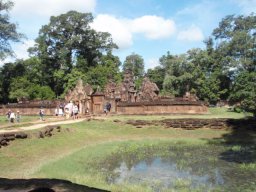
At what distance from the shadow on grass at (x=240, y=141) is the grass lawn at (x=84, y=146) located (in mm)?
72

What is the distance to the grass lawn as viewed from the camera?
15.1 m

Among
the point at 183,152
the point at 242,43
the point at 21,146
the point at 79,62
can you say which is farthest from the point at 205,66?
the point at 21,146

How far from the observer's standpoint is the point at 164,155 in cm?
2117

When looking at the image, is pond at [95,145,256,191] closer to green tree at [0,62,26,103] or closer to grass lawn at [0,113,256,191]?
grass lawn at [0,113,256,191]

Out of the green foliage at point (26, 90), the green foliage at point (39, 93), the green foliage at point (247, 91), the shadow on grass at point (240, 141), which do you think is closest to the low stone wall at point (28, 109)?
the green foliage at point (26, 90)

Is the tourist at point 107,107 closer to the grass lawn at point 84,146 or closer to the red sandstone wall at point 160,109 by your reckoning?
the red sandstone wall at point 160,109

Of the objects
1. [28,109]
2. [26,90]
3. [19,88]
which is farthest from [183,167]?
[19,88]

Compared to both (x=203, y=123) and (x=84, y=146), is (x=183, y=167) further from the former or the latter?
(x=203, y=123)

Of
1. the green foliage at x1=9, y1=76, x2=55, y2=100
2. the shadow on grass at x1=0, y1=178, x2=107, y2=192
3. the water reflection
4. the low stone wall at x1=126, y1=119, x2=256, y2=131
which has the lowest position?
the water reflection

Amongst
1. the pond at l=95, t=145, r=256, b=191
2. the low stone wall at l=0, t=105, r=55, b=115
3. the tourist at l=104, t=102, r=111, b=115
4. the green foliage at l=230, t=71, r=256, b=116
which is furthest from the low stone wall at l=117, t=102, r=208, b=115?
the pond at l=95, t=145, r=256, b=191

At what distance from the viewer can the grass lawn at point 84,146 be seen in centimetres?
1508

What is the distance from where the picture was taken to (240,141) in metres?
26.4

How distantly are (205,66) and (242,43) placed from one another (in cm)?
888

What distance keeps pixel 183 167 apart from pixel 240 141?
10120mm
